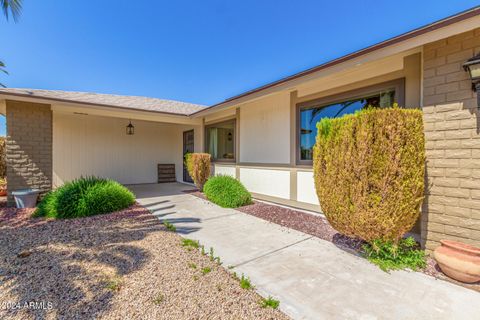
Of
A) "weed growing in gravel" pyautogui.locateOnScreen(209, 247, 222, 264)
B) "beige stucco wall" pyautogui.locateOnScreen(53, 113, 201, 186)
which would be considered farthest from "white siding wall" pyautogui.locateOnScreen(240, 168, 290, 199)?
"beige stucco wall" pyautogui.locateOnScreen(53, 113, 201, 186)

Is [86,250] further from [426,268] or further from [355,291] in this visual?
[426,268]

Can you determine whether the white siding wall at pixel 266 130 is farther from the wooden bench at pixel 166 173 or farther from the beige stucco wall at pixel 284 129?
the wooden bench at pixel 166 173

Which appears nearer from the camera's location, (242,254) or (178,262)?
(178,262)

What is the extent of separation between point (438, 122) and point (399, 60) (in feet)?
4.76

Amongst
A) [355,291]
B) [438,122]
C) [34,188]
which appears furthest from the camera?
[34,188]

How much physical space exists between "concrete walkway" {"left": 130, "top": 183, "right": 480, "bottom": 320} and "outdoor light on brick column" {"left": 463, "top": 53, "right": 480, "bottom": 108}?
87.4 inches

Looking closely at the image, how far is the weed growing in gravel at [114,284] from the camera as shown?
2.13 meters

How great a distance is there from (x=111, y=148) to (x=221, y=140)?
5.23m

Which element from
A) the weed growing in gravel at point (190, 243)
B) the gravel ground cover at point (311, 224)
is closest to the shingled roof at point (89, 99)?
the gravel ground cover at point (311, 224)

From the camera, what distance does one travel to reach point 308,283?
7.62ft

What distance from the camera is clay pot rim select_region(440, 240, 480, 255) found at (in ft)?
7.47

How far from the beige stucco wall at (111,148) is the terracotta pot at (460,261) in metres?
8.27

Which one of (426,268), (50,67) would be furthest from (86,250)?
(50,67)

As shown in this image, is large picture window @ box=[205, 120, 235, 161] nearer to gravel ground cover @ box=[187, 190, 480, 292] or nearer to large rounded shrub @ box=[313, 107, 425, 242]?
gravel ground cover @ box=[187, 190, 480, 292]
